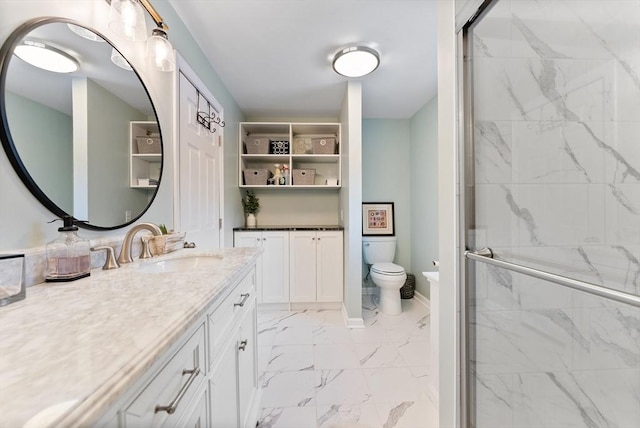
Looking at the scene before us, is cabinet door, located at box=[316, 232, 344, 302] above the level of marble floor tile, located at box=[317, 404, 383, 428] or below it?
above

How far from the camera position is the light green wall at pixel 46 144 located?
28.1 inches

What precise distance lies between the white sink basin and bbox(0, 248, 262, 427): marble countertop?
0.30 metres

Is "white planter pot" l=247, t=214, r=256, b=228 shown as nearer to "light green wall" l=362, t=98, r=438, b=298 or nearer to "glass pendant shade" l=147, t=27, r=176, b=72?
"light green wall" l=362, t=98, r=438, b=298

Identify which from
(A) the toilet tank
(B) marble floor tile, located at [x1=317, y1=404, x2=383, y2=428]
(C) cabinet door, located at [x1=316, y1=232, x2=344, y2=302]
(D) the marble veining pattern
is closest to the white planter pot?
(C) cabinet door, located at [x1=316, y1=232, x2=344, y2=302]

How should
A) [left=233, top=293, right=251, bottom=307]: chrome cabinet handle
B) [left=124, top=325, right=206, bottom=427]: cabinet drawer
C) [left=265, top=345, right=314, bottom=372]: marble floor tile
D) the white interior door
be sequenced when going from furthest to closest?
1. [left=265, top=345, right=314, bottom=372]: marble floor tile
2. the white interior door
3. [left=233, top=293, right=251, bottom=307]: chrome cabinet handle
4. [left=124, top=325, right=206, bottom=427]: cabinet drawer

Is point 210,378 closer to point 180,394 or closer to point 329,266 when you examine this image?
point 180,394

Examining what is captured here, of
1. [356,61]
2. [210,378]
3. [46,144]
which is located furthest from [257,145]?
[210,378]

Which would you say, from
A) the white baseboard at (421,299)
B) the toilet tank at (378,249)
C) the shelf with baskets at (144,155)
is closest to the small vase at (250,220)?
the toilet tank at (378,249)

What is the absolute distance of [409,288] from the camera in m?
3.02

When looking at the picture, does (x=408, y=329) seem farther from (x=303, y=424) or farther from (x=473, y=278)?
(x=473, y=278)

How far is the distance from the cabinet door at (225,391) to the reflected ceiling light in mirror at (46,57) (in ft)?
3.62

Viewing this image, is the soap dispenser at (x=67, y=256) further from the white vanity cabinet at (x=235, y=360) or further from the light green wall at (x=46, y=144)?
the white vanity cabinet at (x=235, y=360)

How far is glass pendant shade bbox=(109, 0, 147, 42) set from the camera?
3.19 ft

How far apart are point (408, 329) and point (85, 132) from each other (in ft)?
8.43
